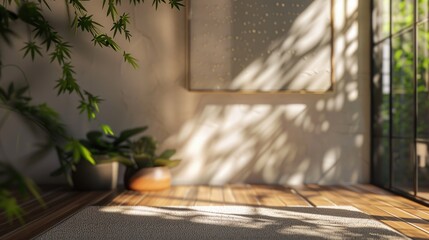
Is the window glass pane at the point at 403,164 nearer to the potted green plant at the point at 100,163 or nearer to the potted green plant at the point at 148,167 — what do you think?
the potted green plant at the point at 148,167

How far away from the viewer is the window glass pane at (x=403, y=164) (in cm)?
265

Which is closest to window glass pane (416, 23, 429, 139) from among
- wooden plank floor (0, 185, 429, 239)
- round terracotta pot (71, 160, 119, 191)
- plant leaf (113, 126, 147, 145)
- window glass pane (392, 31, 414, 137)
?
window glass pane (392, 31, 414, 137)

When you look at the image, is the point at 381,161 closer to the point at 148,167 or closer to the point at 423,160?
the point at 423,160

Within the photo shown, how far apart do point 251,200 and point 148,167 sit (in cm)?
66

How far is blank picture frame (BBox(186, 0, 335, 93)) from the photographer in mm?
2793

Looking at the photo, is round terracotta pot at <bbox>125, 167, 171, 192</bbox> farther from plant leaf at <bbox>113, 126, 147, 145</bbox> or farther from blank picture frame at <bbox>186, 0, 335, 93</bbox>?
blank picture frame at <bbox>186, 0, 335, 93</bbox>

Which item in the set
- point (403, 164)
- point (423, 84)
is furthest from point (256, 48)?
point (423, 84)

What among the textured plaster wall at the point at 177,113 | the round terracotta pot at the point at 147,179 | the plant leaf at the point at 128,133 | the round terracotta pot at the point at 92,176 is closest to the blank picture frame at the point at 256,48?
the textured plaster wall at the point at 177,113

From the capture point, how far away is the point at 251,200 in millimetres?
2283

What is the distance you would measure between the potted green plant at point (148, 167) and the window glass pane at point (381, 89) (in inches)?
51.5

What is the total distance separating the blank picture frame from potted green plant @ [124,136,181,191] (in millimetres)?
464

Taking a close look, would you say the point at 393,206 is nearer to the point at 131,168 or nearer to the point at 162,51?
the point at 131,168

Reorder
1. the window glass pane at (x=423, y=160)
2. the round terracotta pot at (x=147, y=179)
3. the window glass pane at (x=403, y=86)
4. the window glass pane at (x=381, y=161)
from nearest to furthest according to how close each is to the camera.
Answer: the window glass pane at (x=423, y=160)
the round terracotta pot at (x=147, y=179)
the window glass pane at (x=381, y=161)
the window glass pane at (x=403, y=86)

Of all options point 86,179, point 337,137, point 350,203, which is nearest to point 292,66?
point 337,137
